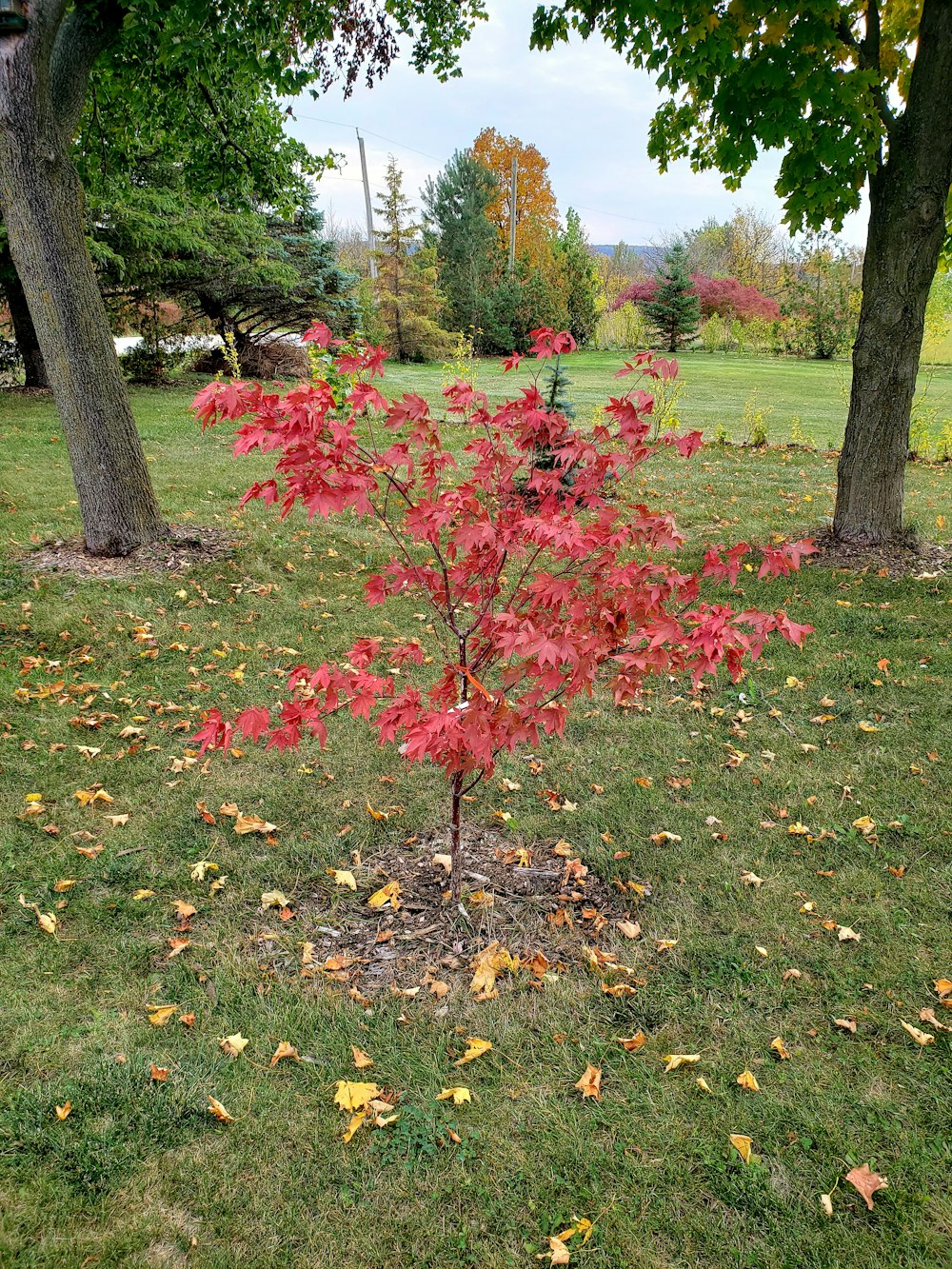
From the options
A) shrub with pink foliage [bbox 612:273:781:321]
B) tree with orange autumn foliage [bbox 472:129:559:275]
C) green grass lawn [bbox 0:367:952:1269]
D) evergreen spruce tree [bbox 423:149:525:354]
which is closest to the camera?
green grass lawn [bbox 0:367:952:1269]

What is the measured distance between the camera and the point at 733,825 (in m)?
3.59

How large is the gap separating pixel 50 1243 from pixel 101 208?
14065 millimetres

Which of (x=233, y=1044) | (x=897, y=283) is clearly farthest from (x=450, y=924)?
(x=897, y=283)

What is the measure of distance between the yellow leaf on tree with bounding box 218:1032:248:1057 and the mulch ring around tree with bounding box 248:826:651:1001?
30 centimetres

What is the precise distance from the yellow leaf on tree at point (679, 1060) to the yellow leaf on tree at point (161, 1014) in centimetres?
166

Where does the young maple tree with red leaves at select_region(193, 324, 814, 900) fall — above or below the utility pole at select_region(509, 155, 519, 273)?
below

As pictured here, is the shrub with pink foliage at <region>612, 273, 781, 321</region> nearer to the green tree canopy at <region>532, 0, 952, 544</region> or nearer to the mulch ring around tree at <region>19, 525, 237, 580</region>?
the green tree canopy at <region>532, 0, 952, 544</region>

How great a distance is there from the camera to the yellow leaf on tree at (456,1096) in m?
2.29

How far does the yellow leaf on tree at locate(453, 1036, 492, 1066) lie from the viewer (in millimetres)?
2420

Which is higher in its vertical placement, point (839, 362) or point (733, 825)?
point (839, 362)

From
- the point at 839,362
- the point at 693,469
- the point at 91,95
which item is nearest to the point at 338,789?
the point at 91,95

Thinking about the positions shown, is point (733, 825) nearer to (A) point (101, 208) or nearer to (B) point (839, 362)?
(A) point (101, 208)

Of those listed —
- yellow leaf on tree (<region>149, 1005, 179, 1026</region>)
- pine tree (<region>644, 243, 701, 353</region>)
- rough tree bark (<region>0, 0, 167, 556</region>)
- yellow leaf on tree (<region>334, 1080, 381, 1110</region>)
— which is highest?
pine tree (<region>644, 243, 701, 353</region>)

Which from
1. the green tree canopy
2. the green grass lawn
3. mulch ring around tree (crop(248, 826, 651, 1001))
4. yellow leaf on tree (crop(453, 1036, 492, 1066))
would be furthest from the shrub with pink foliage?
yellow leaf on tree (crop(453, 1036, 492, 1066))
